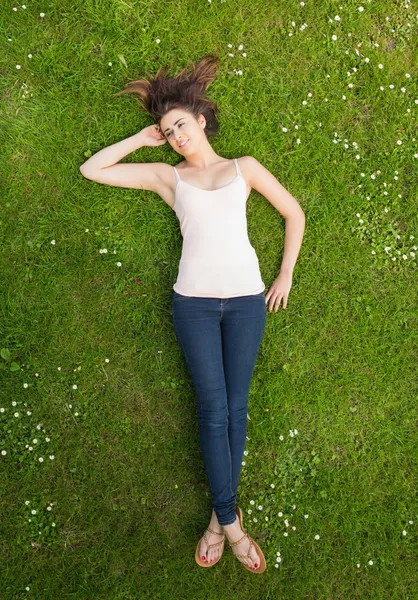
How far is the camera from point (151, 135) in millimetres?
4719

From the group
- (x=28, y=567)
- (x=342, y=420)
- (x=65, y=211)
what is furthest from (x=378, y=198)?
(x=28, y=567)

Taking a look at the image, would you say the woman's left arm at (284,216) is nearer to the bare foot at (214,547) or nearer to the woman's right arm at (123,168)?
the woman's right arm at (123,168)

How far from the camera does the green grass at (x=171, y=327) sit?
4.77 metres

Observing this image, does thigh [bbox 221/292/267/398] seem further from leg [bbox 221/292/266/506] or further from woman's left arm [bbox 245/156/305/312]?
woman's left arm [bbox 245/156/305/312]

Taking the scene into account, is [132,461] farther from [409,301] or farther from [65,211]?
[409,301]

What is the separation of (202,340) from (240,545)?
2.07 metres

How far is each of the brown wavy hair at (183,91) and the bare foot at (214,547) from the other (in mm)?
3904

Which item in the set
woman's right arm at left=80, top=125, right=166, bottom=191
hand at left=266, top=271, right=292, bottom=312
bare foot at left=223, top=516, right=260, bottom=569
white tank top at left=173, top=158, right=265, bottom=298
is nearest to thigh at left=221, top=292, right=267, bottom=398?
white tank top at left=173, top=158, right=265, bottom=298

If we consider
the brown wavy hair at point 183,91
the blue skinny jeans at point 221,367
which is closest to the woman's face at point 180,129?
the brown wavy hair at point 183,91

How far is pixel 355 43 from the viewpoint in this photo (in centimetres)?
517

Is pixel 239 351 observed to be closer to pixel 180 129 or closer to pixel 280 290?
pixel 280 290

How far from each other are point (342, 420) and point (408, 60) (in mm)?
4045

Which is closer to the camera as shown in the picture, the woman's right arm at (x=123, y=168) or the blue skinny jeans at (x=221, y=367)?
the blue skinny jeans at (x=221, y=367)

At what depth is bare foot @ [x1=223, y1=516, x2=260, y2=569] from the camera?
448 cm
